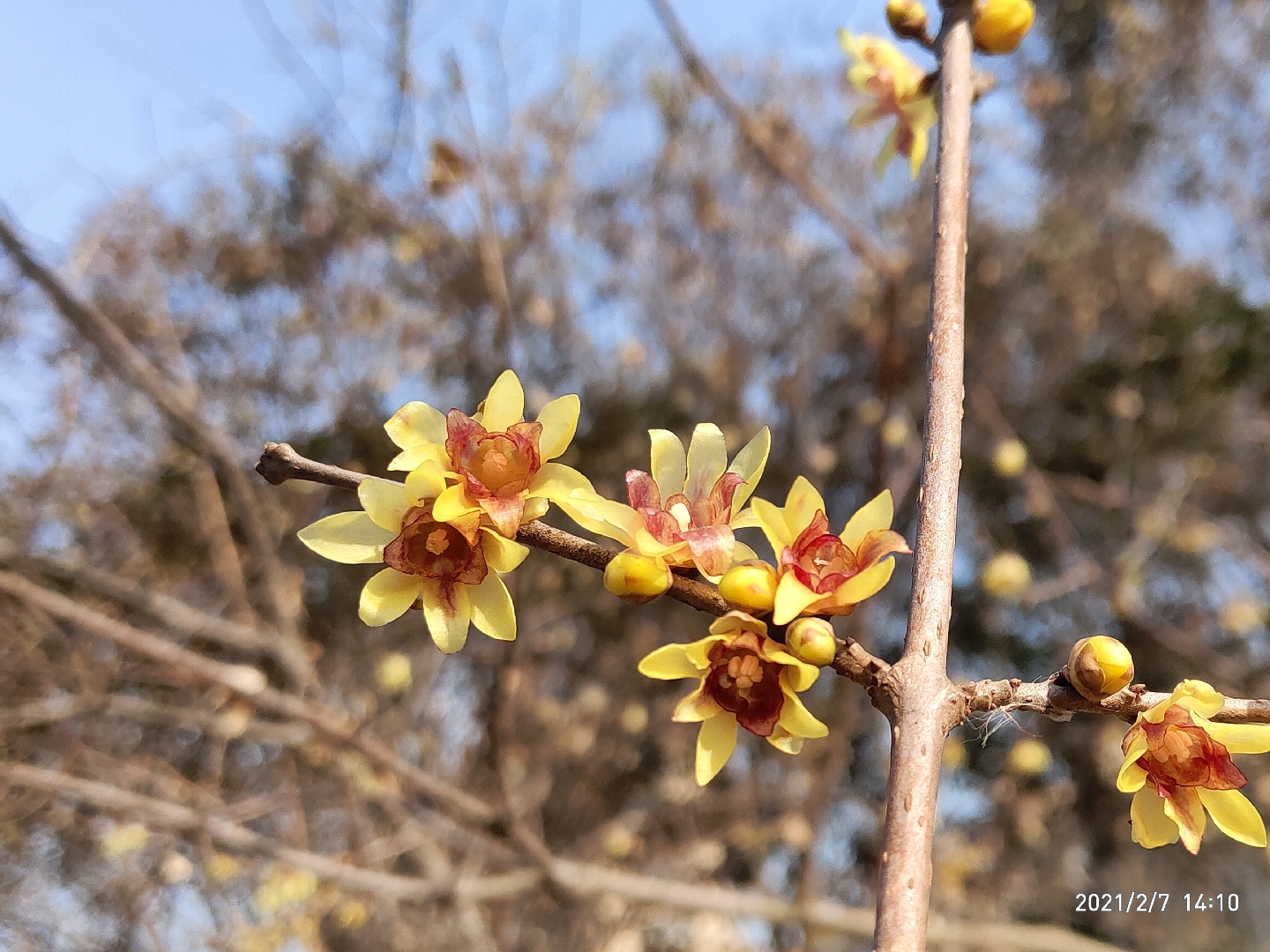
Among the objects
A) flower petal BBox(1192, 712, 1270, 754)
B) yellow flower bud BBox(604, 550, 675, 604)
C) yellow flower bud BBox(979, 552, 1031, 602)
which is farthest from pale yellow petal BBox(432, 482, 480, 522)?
yellow flower bud BBox(979, 552, 1031, 602)

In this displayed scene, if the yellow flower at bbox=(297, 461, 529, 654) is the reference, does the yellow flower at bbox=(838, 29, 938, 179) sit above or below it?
above

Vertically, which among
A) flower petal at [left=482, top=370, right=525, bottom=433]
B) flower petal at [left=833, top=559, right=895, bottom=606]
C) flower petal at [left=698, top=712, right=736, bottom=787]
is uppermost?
flower petal at [left=482, top=370, right=525, bottom=433]

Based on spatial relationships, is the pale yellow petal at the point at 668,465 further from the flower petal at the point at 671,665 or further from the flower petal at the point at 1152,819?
the flower petal at the point at 1152,819

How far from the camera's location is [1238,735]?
1.88 feet

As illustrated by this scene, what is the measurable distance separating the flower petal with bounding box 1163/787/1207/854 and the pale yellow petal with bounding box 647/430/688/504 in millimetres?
442

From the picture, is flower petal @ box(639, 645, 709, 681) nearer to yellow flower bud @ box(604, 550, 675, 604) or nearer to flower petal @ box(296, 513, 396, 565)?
yellow flower bud @ box(604, 550, 675, 604)

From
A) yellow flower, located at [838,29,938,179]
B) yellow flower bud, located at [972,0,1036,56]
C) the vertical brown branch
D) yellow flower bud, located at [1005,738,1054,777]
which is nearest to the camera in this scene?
the vertical brown branch

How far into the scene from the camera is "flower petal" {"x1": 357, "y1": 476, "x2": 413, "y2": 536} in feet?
1.98

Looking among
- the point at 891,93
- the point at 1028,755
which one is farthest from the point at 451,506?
the point at 1028,755

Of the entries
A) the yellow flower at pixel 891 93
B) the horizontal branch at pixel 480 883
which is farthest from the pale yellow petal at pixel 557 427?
the horizontal branch at pixel 480 883

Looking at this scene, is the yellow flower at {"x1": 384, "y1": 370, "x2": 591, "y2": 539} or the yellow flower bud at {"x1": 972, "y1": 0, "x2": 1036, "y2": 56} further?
the yellow flower bud at {"x1": 972, "y1": 0, "x2": 1036, "y2": 56}

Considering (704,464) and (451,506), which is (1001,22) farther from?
(451,506)

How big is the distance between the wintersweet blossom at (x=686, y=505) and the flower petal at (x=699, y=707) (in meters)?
0.10

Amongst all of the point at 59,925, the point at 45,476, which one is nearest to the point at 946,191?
the point at 45,476
